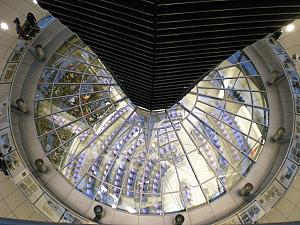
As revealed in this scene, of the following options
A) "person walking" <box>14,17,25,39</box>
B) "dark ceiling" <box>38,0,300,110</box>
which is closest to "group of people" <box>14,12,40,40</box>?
"person walking" <box>14,17,25,39</box>

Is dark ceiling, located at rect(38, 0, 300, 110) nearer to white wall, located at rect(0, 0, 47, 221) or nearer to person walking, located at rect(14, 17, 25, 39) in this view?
white wall, located at rect(0, 0, 47, 221)

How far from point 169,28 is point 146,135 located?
11.5 m

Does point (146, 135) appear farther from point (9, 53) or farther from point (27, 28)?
point (27, 28)

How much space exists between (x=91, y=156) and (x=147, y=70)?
832 cm

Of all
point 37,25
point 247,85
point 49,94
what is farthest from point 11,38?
point 247,85

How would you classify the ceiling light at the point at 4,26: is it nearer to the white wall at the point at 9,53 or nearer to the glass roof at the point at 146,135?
the white wall at the point at 9,53

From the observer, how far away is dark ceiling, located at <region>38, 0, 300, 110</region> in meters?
10.2

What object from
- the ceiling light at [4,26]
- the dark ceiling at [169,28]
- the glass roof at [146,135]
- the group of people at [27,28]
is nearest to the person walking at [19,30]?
the group of people at [27,28]

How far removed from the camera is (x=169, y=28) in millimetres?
10930

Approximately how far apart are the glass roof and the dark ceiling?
6.72 meters

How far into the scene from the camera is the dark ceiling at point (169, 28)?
400 inches

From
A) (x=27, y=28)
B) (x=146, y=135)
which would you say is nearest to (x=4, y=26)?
(x=27, y=28)

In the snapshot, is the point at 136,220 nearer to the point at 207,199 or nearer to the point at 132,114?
the point at 207,199

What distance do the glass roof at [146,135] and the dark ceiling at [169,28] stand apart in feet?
22.0
